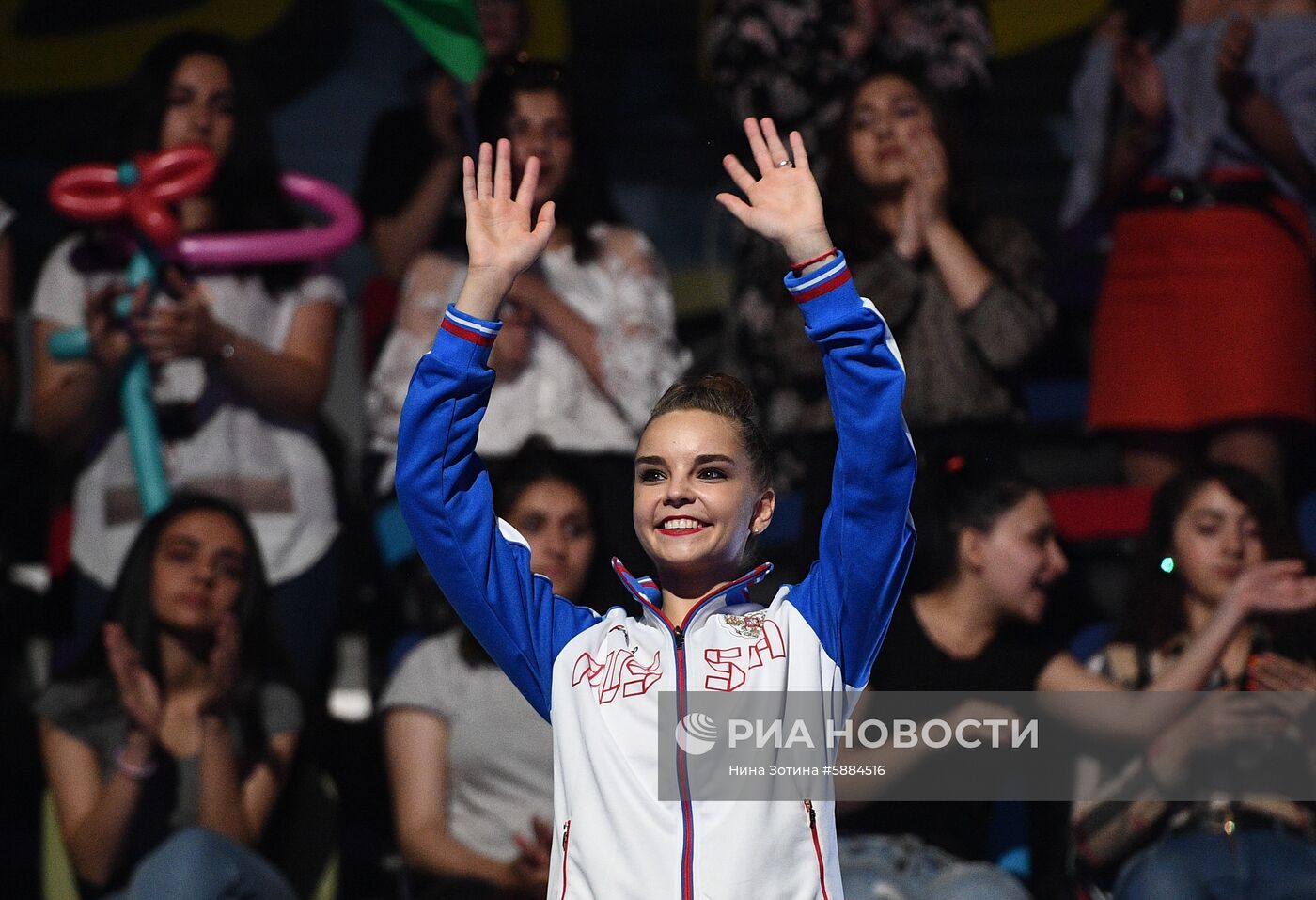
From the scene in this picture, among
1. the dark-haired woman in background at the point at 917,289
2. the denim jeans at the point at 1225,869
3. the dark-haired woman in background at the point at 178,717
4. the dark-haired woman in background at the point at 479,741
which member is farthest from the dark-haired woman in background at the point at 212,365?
the denim jeans at the point at 1225,869

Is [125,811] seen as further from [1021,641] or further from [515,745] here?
[1021,641]

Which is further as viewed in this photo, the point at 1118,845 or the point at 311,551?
the point at 311,551

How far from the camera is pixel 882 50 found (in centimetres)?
434

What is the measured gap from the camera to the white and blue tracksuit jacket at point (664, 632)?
2250 millimetres

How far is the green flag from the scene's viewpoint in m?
3.86

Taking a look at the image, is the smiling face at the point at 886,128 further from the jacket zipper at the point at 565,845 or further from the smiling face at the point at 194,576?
the jacket zipper at the point at 565,845

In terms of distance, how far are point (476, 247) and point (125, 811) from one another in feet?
5.92

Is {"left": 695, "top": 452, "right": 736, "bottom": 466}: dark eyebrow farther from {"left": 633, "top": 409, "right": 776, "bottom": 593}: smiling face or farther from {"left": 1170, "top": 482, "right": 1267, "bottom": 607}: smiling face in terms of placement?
{"left": 1170, "top": 482, "right": 1267, "bottom": 607}: smiling face

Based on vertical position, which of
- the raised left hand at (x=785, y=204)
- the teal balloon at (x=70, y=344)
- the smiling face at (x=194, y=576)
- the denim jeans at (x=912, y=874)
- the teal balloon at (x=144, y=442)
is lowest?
the denim jeans at (x=912, y=874)

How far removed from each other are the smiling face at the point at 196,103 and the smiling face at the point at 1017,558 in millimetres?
1972

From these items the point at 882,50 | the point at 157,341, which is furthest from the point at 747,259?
the point at 157,341

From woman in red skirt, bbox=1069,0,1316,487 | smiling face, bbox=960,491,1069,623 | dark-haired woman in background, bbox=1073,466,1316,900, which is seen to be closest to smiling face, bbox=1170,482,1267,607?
dark-haired woman in background, bbox=1073,466,1316,900

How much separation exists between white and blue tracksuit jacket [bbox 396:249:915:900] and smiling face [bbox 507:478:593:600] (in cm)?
127

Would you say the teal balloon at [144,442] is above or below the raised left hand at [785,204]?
above
